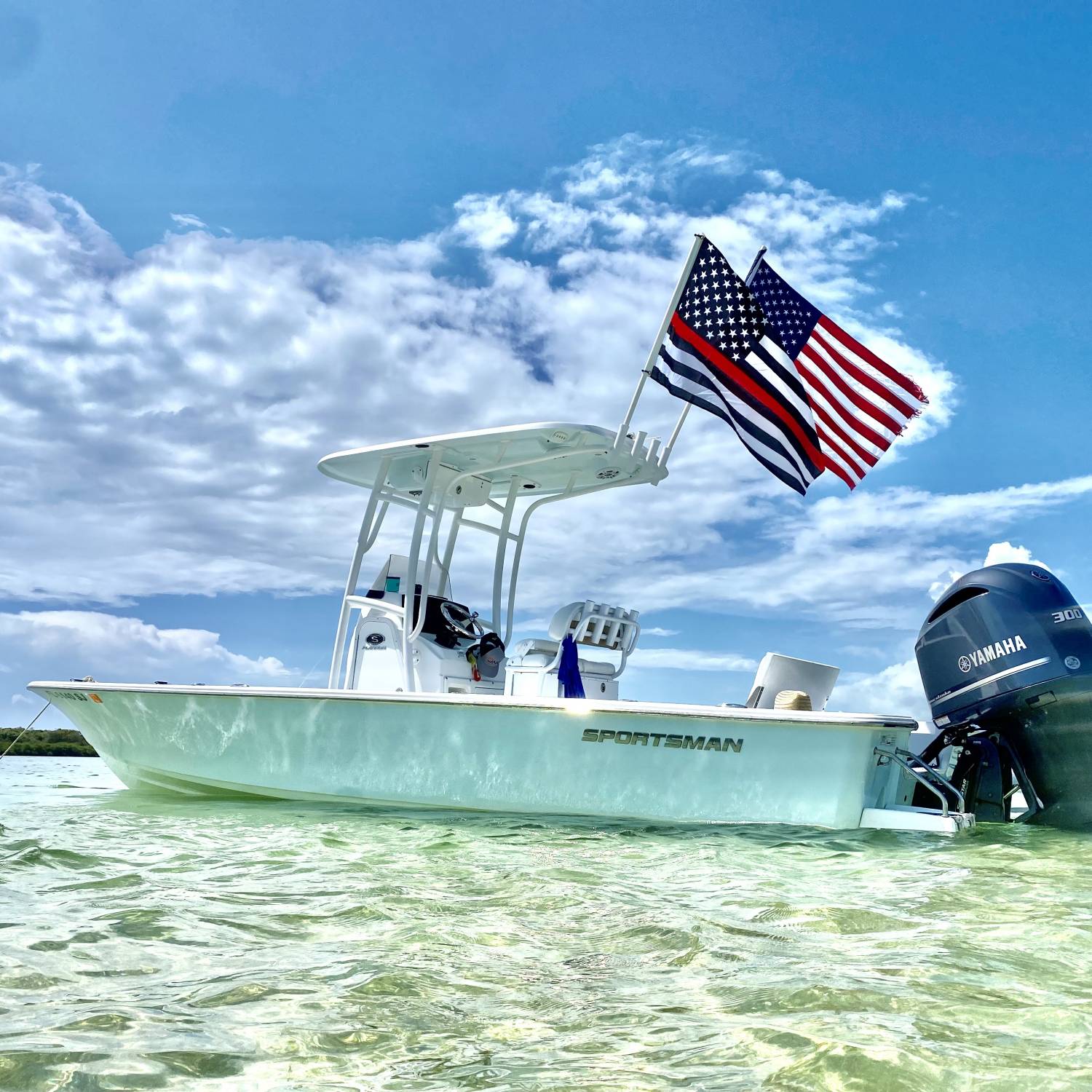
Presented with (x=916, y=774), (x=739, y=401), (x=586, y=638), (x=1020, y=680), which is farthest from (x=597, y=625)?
(x=1020, y=680)

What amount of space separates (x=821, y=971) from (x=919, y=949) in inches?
20.2

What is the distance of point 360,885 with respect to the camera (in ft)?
13.2

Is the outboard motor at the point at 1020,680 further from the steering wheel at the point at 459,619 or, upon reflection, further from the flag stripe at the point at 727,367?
the steering wheel at the point at 459,619

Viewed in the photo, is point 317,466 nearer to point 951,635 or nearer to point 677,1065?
point 951,635

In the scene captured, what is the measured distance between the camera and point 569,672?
7.50 meters

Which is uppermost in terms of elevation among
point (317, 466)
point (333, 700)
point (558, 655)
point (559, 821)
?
point (317, 466)

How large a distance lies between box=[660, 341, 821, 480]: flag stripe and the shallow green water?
12.7 feet

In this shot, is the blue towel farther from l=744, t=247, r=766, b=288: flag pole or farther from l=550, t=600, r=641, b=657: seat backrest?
l=744, t=247, r=766, b=288: flag pole

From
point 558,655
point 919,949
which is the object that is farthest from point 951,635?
point 919,949

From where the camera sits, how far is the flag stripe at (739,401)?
7.94 m

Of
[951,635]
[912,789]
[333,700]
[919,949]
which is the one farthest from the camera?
[333,700]

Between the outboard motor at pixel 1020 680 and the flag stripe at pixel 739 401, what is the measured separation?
79.4 inches

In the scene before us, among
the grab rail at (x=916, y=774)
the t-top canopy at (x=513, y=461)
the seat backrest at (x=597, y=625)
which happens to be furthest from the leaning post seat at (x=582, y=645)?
the grab rail at (x=916, y=774)

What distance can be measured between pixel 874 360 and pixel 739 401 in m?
1.43
